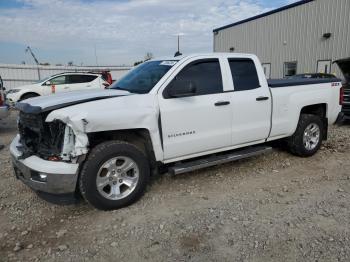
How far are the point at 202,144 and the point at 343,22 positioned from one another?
49.6 feet

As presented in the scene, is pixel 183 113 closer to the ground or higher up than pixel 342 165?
higher up

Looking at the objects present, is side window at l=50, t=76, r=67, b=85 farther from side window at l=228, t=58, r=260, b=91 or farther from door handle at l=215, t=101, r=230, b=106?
door handle at l=215, t=101, r=230, b=106

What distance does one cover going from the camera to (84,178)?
358 cm

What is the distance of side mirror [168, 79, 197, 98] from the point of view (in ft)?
13.1

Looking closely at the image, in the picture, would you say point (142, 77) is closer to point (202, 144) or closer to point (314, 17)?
point (202, 144)

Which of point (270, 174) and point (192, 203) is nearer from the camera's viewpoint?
point (192, 203)

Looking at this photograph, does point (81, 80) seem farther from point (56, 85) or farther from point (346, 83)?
point (346, 83)

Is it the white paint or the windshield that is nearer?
the white paint

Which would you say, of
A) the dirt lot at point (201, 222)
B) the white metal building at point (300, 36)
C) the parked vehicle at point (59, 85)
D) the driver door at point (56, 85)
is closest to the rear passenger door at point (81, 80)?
the parked vehicle at point (59, 85)

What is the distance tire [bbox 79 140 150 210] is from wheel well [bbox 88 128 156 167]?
0.55 ft

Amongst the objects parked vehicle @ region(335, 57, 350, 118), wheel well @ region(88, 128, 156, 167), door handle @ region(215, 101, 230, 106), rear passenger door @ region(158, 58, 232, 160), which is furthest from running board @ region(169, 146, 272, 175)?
parked vehicle @ region(335, 57, 350, 118)

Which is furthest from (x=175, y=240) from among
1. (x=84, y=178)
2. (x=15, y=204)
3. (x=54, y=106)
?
(x=15, y=204)

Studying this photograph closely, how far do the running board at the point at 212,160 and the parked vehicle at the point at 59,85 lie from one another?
33.8 feet

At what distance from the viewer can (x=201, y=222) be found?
11.9ft
